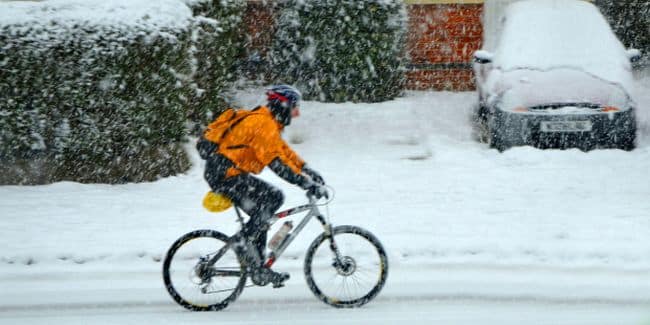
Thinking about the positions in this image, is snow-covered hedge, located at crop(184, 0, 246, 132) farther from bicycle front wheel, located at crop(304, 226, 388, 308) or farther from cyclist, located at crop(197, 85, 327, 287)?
bicycle front wheel, located at crop(304, 226, 388, 308)

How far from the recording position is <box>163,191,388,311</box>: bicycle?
5.73 meters

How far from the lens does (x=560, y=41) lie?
416 inches

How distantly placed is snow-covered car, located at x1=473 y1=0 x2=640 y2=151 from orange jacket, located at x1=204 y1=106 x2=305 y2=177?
4769mm

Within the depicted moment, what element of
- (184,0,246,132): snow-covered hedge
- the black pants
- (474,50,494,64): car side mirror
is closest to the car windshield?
(474,50,494,64): car side mirror

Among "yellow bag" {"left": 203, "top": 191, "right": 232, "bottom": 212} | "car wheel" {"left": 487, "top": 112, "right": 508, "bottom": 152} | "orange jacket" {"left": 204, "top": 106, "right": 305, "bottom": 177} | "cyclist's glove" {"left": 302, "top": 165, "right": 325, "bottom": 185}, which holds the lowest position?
"car wheel" {"left": 487, "top": 112, "right": 508, "bottom": 152}

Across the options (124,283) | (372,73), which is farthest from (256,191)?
(372,73)

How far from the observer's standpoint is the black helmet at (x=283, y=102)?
556 cm

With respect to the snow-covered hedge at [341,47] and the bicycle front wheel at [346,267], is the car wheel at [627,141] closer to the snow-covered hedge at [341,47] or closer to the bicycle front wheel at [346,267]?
the snow-covered hedge at [341,47]

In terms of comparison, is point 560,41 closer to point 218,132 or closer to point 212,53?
point 212,53

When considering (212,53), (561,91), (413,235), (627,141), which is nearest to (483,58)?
(561,91)

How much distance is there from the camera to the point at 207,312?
233 inches

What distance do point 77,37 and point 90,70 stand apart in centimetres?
35

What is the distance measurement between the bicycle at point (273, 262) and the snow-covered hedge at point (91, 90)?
11.7ft

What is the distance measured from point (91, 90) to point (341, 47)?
437 cm
